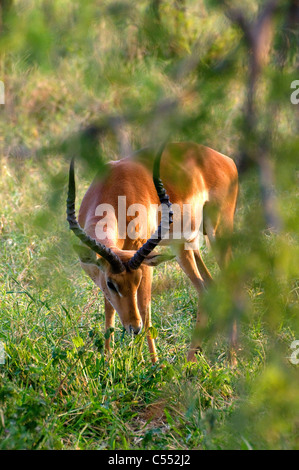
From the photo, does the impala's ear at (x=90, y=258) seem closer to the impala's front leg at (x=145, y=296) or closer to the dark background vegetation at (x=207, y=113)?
the impala's front leg at (x=145, y=296)

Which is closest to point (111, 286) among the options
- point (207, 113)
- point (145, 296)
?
point (145, 296)

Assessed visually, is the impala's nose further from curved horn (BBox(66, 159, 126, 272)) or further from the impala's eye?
curved horn (BBox(66, 159, 126, 272))

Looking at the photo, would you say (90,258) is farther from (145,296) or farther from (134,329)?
(145,296)

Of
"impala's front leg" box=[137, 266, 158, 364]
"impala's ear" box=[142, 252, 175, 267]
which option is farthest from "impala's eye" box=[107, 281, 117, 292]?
"impala's front leg" box=[137, 266, 158, 364]

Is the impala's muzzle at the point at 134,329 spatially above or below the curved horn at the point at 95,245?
below

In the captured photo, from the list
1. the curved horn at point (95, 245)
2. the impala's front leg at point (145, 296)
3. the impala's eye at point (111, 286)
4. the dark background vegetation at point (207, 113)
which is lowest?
the impala's front leg at point (145, 296)

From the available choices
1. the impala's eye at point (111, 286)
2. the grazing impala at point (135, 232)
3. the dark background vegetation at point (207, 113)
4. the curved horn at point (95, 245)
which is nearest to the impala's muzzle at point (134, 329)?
the grazing impala at point (135, 232)

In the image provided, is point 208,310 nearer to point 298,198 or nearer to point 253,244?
point 253,244

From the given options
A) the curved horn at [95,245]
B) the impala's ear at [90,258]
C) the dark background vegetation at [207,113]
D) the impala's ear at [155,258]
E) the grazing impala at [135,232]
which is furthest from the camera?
the impala's ear at [155,258]

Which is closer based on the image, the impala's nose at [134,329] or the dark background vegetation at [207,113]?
the dark background vegetation at [207,113]

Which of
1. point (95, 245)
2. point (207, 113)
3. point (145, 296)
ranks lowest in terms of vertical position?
point (145, 296)

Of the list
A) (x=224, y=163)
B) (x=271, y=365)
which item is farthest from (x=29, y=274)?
(x=271, y=365)

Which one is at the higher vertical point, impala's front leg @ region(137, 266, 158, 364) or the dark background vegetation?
the dark background vegetation

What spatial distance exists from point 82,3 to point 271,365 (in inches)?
48.9
